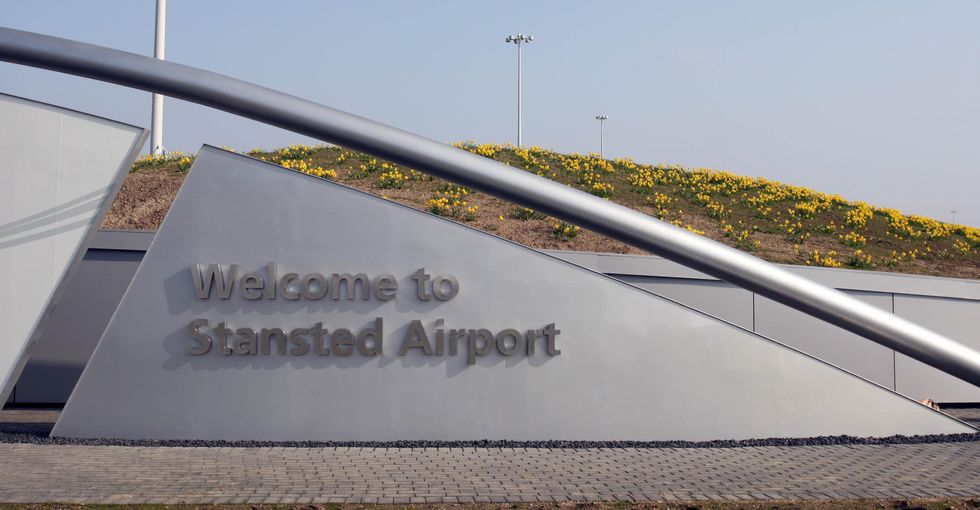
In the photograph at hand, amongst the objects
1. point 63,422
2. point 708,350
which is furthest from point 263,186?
point 708,350

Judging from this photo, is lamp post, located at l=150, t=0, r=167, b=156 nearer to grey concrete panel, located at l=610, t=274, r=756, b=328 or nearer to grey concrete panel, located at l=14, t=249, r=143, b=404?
grey concrete panel, located at l=14, t=249, r=143, b=404

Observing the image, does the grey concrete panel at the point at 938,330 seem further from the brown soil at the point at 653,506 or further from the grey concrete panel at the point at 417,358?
the brown soil at the point at 653,506

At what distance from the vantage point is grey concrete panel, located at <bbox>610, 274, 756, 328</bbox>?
1410 cm

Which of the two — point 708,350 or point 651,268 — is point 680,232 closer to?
point 708,350

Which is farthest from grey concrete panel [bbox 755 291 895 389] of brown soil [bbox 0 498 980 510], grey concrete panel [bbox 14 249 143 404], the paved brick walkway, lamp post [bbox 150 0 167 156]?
lamp post [bbox 150 0 167 156]

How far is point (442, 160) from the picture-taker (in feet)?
25.0

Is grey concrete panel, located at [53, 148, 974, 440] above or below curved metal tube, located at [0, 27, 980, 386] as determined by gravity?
below

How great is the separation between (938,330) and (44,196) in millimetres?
13951

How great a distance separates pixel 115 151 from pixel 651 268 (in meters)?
7.88

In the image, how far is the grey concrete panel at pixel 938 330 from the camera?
1488cm

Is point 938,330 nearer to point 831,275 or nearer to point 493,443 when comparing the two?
point 831,275

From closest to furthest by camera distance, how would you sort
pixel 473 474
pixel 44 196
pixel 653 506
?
pixel 653 506 → pixel 473 474 → pixel 44 196

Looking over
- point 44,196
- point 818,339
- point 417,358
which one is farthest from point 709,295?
point 44,196

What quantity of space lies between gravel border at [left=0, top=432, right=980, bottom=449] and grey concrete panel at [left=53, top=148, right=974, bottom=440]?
99 mm
